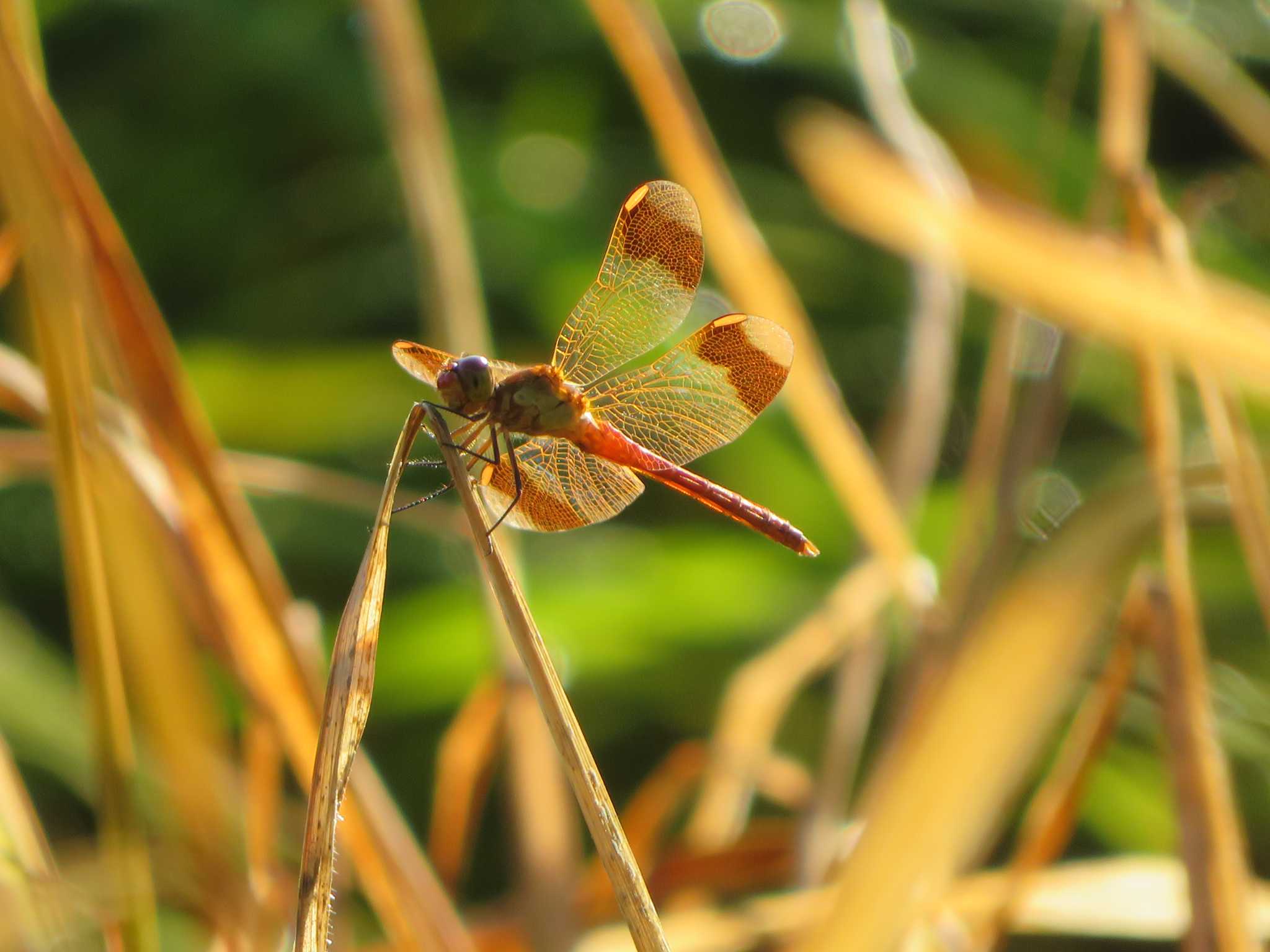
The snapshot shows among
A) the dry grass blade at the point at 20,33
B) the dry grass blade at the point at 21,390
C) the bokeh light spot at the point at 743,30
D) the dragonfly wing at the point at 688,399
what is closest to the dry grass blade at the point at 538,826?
the dragonfly wing at the point at 688,399

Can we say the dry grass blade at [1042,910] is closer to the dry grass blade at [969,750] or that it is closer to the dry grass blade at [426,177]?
the dry grass blade at [969,750]

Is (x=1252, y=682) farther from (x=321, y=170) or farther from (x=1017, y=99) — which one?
(x=321, y=170)

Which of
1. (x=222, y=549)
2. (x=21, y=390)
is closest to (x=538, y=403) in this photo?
(x=222, y=549)

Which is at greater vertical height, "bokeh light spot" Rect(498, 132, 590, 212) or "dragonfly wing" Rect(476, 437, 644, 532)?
"bokeh light spot" Rect(498, 132, 590, 212)

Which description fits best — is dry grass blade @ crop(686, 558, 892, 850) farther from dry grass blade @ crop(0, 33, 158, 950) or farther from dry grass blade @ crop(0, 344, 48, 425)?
dry grass blade @ crop(0, 344, 48, 425)

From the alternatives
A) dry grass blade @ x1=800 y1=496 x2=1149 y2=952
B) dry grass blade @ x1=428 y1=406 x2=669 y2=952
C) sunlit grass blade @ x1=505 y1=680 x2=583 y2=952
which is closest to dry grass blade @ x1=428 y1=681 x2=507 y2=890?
sunlit grass blade @ x1=505 y1=680 x2=583 y2=952

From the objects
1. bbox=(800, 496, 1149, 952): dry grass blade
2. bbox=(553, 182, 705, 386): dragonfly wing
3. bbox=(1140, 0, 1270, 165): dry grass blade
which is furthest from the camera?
bbox=(1140, 0, 1270, 165): dry grass blade

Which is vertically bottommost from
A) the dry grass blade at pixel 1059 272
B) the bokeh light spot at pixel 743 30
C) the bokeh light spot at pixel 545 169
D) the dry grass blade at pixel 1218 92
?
the dry grass blade at pixel 1059 272

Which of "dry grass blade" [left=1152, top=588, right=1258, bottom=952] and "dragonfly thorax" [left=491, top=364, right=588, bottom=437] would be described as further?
"dragonfly thorax" [left=491, top=364, right=588, bottom=437]

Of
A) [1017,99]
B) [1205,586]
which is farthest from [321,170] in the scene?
[1205,586]
